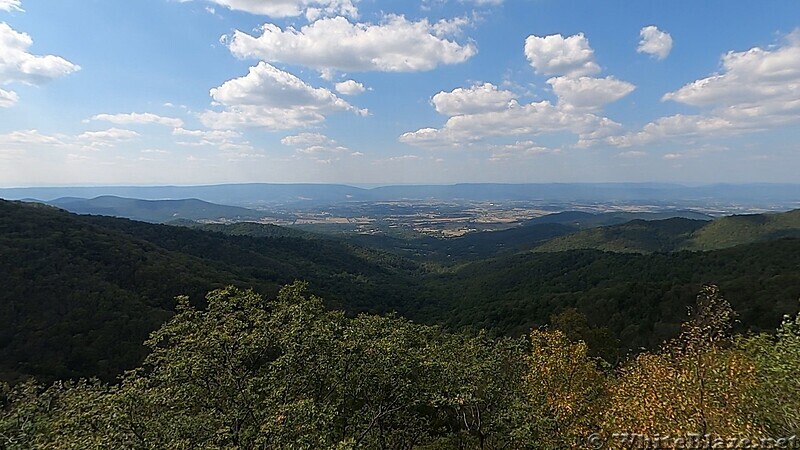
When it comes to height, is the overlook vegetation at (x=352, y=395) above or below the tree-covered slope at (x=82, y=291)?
above

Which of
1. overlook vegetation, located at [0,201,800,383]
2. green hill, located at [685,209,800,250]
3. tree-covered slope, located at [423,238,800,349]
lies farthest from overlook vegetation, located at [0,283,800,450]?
green hill, located at [685,209,800,250]

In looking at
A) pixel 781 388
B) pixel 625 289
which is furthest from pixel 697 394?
pixel 625 289

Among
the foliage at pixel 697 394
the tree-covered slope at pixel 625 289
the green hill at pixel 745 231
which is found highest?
the foliage at pixel 697 394

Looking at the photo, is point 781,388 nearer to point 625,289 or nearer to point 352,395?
point 352,395

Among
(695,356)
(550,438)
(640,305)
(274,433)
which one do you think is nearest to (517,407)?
(550,438)

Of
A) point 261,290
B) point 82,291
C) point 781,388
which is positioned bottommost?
point 261,290

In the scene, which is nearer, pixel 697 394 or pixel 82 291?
pixel 697 394

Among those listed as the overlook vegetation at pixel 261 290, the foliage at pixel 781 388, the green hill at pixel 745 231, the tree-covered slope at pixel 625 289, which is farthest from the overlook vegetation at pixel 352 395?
the green hill at pixel 745 231

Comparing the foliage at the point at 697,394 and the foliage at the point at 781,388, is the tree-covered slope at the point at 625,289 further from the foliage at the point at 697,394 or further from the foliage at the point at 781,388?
the foliage at the point at 781,388

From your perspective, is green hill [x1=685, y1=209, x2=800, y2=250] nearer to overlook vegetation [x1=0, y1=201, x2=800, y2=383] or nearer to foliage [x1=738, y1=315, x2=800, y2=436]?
overlook vegetation [x1=0, y1=201, x2=800, y2=383]

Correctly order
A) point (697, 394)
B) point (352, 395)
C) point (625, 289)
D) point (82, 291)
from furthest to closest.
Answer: point (625, 289), point (82, 291), point (352, 395), point (697, 394)

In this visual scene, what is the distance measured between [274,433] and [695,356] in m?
16.4

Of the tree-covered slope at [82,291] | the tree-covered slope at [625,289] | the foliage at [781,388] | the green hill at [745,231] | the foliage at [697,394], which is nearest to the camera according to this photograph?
the foliage at [781,388]

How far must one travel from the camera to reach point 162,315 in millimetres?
69625
